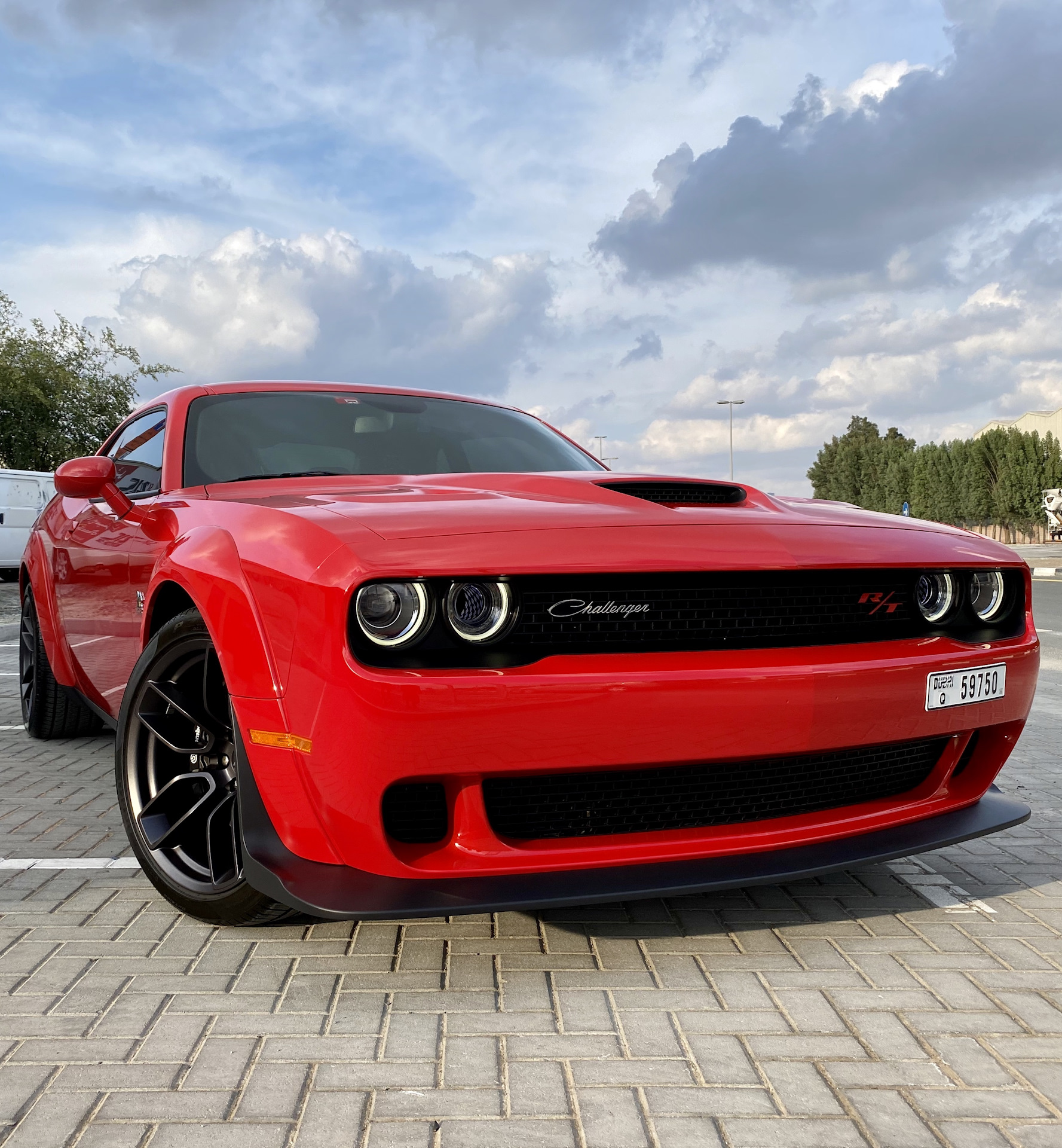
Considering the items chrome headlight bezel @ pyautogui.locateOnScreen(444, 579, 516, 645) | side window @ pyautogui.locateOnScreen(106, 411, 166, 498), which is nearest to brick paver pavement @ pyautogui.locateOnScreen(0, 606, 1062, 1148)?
chrome headlight bezel @ pyautogui.locateOnScreen(444, 579, 516, 645)

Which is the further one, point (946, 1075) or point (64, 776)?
point (64, 776)

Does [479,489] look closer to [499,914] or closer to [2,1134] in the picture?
[499,914]

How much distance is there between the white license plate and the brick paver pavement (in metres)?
0.60

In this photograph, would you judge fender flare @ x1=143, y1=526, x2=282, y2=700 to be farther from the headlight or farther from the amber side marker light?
the headlight

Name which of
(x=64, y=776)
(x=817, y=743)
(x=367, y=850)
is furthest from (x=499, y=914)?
(x=64, y=776)

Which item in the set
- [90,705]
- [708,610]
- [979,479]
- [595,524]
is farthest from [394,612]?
[979,479]

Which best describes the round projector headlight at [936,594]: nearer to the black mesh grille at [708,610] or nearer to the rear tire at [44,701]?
the black mesh grille at [708,610]

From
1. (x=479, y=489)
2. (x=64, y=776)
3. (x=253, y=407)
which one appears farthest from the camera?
(x=64, y=776)

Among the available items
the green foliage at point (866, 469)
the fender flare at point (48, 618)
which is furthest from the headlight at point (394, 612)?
the green foliage at point (866, 469)

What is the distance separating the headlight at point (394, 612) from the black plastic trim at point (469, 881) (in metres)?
0.43

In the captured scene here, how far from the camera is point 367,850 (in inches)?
89.2

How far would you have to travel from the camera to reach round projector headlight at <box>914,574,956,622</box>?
2824 millimetres

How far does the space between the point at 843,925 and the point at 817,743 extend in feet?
2.20

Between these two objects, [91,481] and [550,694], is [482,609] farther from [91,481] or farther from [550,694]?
[91,481]
